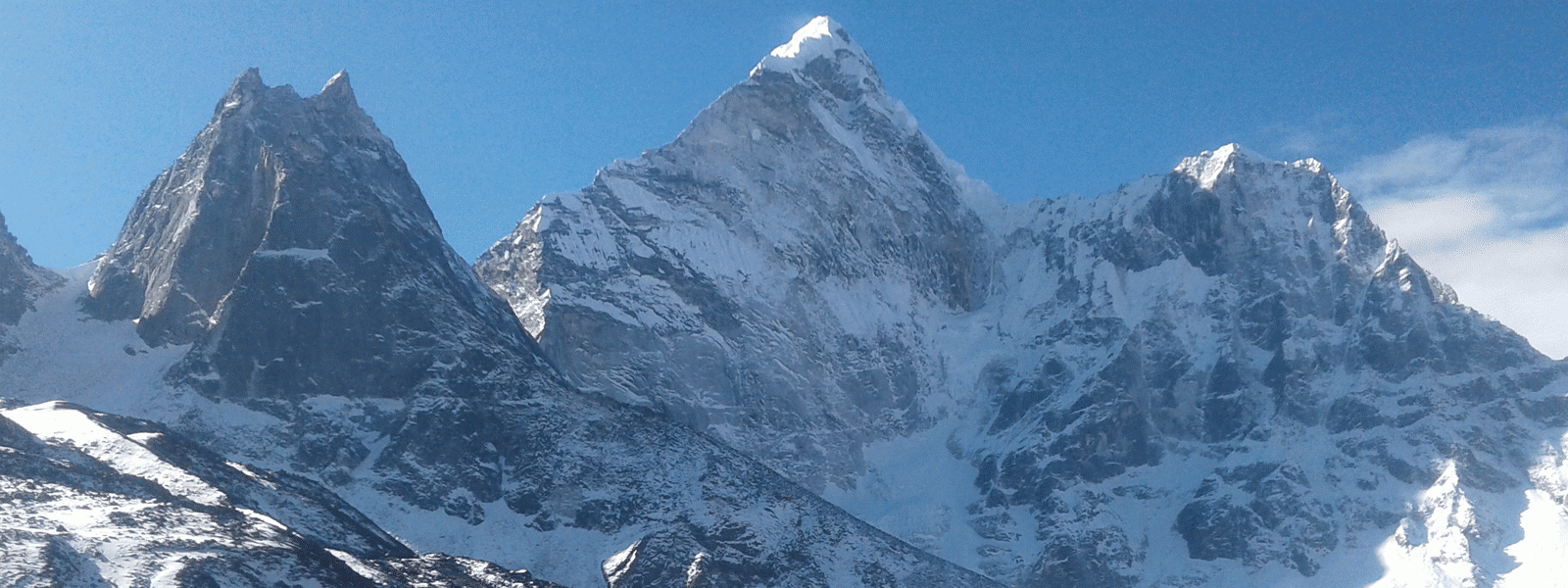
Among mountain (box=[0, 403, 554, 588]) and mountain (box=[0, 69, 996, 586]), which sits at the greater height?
mountain (box=[0, 69, 996, 586])

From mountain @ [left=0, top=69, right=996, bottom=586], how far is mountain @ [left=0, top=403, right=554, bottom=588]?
19092mm

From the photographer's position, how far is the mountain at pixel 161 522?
113812 mm

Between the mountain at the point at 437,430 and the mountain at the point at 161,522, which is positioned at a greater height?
the mountain at the point at 437,430

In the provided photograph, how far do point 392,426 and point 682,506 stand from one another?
32.3 m

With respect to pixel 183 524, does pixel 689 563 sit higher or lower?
higher

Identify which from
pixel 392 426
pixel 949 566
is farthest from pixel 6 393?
pixel 949 566

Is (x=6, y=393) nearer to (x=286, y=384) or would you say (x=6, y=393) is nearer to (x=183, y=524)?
(x=286, y=384)

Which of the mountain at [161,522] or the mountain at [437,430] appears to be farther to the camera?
the mountain at [437,430]

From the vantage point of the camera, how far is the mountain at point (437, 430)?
17300cm

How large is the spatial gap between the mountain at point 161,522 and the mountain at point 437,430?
19.1 meters

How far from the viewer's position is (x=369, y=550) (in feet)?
479

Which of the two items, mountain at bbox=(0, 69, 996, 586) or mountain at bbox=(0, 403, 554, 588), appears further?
mountain at bbox=(0, 69, 996, 586)

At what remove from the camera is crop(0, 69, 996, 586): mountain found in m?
173

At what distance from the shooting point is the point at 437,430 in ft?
610
